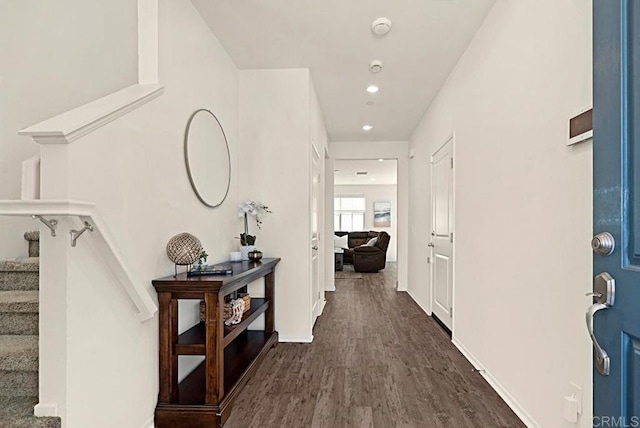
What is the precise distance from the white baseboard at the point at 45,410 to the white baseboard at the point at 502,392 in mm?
2178

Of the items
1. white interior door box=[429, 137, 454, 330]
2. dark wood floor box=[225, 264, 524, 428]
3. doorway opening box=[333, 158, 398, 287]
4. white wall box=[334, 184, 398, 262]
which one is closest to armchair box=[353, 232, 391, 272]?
doorway opening box=[333, 158, 398, 287]

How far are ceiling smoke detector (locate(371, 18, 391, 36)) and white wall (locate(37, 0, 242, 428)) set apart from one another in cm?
126

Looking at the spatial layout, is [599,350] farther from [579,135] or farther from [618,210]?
[579,135]

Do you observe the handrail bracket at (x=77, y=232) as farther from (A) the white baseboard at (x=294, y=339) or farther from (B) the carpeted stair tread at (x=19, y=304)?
(A) the white baseboard at (x=294, y=339)

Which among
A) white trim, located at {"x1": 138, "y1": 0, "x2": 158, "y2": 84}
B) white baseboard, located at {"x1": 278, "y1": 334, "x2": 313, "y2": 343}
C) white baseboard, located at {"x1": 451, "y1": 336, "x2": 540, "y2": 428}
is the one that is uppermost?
white trim, located at {"x1": 138, "y1": 0, "x2": 158, "y2": 84}

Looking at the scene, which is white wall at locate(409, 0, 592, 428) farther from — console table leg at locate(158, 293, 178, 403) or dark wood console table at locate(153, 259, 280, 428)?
console table leg at locate(158, 293, 178, 403)

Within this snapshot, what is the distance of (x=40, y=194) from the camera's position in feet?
4.71

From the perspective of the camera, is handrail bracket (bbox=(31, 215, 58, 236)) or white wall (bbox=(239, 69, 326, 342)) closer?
handrail bracket (bbox=(31, 215, 58, 236))

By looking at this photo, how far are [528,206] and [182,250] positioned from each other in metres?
1.91

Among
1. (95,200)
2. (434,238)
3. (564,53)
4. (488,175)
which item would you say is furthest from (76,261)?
(434,238)

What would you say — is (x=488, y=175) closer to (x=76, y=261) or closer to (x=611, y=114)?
(x=611, y=114)

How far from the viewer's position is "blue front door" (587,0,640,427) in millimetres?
902

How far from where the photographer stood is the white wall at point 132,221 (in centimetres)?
152

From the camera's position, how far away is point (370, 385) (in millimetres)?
2592
